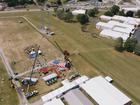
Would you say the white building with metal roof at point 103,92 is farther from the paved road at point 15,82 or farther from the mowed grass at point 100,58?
the paved road at point 15,82

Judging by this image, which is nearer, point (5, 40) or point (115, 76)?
point (115, 76)

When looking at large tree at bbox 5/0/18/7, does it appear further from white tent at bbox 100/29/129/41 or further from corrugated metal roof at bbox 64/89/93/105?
corrugated metal roof at bbox 64/89/93/105

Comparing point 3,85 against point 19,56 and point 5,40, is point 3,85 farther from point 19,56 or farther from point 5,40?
point 5,40

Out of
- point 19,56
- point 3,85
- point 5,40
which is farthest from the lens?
point 5,40

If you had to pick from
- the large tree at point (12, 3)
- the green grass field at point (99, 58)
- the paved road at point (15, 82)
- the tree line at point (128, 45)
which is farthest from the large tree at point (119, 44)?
the large tree at point (12, 3)

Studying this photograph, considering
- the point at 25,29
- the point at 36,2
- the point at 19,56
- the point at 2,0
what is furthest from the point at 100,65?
the point at 2,0

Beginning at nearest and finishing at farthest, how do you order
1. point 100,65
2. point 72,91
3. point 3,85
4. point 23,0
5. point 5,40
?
point 72,91 → point 3,85 → point 100,65 → point 5,40 → point 23,0
